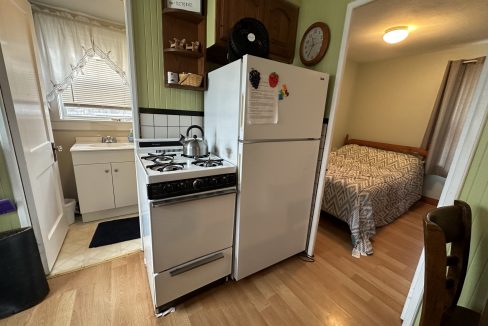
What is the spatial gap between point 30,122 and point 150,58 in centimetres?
97

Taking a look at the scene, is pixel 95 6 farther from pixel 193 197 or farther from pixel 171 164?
pixel 193 197

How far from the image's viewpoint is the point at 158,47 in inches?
59.1

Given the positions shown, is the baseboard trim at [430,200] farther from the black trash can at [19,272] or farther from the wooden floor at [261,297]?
the black trash can at [19,272]

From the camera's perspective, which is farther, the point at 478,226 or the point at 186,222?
Answer: the point at 186,222

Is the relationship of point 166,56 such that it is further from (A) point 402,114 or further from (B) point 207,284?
(A) point 402,114

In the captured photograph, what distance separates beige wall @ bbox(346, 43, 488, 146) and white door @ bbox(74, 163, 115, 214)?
4.33m

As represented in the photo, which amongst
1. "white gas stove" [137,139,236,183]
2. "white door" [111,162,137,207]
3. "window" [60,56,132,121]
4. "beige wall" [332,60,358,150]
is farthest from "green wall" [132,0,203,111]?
"beige wall" [332,60,358,150]

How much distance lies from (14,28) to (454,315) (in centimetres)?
299

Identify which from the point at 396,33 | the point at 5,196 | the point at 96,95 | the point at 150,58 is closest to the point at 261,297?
the point at 5,196

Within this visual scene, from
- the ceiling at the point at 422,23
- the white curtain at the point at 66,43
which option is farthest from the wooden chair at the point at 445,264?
the white curtain at the point at 66,43

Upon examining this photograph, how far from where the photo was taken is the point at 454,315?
2.88 feet

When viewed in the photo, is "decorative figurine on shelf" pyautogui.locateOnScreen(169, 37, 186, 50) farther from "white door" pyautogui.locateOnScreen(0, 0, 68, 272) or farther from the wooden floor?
the wooden floor

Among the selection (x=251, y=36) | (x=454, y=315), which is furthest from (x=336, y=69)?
(x=454, y=315)

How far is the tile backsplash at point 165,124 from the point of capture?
1.58 meters
